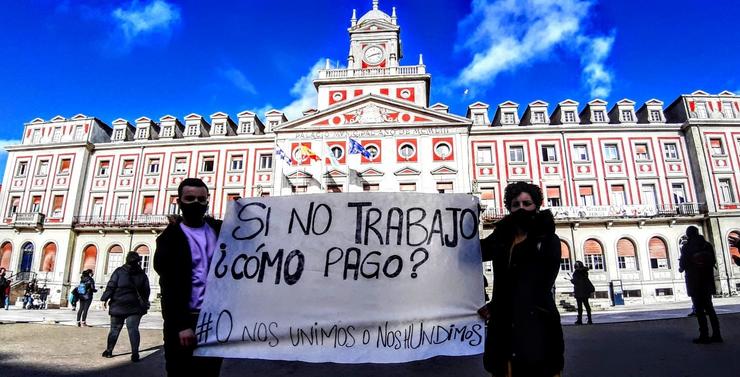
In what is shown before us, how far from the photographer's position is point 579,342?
8.04 metres

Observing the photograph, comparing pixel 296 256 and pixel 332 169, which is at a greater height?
pixel 332 169

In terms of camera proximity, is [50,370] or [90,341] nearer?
[50,370]

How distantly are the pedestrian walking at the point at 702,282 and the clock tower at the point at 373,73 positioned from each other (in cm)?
2352

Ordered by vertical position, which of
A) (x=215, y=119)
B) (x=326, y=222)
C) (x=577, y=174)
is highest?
(x=215, y=119)

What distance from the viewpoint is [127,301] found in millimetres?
7199

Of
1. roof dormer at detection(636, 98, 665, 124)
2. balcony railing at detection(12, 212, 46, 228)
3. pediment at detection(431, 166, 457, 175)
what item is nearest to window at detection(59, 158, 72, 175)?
balcony railing at detection(12, 212, 46, 228)

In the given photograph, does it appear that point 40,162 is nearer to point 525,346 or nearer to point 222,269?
point 222,269

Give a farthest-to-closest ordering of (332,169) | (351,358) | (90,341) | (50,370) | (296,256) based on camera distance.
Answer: (332,169), (90,341), (50,370), (296,256), (351,358)

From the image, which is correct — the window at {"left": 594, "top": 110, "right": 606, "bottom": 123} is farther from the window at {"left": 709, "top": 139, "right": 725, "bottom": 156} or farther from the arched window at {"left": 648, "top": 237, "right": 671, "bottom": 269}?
the arched window at {"left": 648, "top": 237, "right": 671, "bottom": 269}

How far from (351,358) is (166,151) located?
1334 inches

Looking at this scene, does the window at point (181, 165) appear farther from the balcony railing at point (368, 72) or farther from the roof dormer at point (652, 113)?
the roof dormer at point (652, 113)

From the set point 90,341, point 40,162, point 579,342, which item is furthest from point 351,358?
point 40,162

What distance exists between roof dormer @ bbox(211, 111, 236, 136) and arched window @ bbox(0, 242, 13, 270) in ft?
53.9

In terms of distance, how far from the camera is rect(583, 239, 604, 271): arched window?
27.4 m
